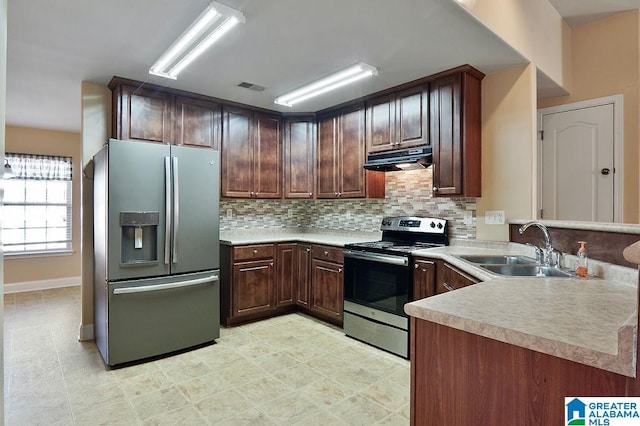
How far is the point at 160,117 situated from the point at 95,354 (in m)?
2.24

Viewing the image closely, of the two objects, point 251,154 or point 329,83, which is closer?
point 329,83

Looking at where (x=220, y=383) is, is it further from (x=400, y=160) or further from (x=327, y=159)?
(x=327, y=159)

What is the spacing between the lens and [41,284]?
5.43 meters

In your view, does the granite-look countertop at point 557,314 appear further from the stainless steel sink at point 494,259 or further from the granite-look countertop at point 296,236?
the granite-look countertop at point 296,236

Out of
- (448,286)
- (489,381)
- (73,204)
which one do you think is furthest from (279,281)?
(73,204)

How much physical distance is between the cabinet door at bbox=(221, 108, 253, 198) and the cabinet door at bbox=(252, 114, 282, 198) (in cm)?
7

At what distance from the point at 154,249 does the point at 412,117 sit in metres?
2.58

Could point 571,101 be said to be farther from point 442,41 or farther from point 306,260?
point 306,260

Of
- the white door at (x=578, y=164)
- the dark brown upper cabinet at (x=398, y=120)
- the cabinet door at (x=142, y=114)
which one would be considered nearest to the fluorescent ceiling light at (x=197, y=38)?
the cabinet door at (x=142, y=114)

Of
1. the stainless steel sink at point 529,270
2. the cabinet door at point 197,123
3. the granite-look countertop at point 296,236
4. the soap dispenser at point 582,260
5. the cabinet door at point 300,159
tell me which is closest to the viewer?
the soap dispenser at point 582,260

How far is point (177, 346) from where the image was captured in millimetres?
2982

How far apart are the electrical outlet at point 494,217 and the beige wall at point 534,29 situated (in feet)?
4.11

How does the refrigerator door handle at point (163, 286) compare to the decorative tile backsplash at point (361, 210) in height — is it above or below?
below

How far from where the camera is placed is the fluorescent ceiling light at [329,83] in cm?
292
